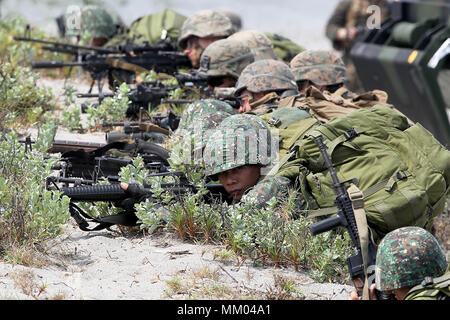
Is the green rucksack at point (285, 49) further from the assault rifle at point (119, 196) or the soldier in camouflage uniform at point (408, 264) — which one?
the soldier in camouflage uniform at point (408, 264)

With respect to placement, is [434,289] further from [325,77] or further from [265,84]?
[325,77]

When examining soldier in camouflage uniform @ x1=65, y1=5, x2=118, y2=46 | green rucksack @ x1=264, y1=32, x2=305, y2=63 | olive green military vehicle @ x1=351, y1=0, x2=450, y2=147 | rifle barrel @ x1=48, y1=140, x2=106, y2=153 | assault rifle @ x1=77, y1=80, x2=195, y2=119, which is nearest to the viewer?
rifle barrel @ x1=48, y1=140, x2=106, y2=153

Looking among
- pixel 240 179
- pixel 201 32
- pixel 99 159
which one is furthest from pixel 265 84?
pixel 201 32

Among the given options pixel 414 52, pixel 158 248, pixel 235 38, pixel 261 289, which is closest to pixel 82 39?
pixel 235 38

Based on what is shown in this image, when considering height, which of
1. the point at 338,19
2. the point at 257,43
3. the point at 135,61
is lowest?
the point at 338,19

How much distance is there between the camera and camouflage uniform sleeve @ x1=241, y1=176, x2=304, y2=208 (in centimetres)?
573

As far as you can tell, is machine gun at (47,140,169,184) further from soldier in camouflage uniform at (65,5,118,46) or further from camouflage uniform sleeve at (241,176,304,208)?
soldier in camouflage uniform at (65,5,118,46)

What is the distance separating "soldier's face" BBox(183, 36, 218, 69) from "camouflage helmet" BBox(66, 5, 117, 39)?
2845 mm

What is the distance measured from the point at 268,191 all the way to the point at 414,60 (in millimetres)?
5322

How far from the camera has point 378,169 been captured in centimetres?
572

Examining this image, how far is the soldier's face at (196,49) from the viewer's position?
11297 millimetres

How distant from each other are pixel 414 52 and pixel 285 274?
236 inches

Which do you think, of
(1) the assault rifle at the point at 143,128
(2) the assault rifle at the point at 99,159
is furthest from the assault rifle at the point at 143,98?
(2) the assault rifle at the point at 99,159

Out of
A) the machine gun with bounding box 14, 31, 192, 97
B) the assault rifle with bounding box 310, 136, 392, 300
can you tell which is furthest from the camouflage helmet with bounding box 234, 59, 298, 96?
the machine gun with bounding box 14, 31, 192, 97
